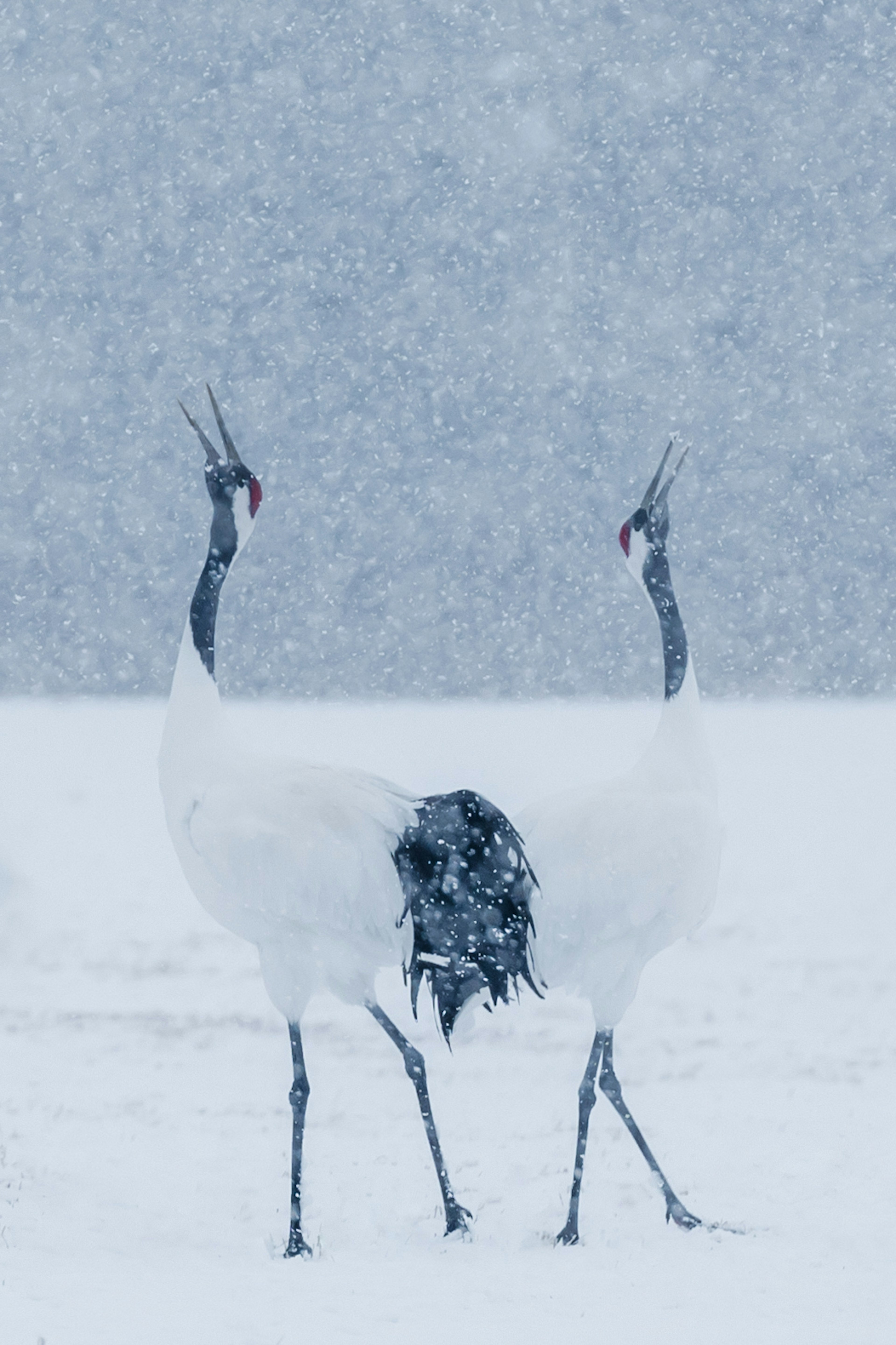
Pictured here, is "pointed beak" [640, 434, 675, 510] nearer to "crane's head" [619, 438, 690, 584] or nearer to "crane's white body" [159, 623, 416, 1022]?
"crane's head" [619, 438, 690, 584]

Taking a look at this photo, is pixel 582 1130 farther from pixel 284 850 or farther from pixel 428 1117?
pixel 284 850

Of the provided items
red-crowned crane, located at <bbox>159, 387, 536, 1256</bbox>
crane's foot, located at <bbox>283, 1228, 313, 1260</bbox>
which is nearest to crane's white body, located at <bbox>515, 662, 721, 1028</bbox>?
red-crowned crane, located at <bbox>159, 387, 536, 1256</bbox>

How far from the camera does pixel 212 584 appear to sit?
17.1ft

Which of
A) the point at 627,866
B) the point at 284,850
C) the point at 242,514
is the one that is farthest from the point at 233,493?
the point at 627,866

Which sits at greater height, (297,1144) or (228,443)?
(228,443)

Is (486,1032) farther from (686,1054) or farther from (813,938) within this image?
(813,938)

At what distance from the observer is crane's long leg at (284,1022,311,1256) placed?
4.90m

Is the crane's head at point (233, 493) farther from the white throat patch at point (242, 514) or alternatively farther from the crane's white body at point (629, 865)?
the crane's white body at point (629, 865)

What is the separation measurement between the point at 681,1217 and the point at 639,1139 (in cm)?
27

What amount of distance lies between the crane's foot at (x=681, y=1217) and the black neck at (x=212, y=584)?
218 cm

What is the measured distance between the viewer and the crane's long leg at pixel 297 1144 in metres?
4.90

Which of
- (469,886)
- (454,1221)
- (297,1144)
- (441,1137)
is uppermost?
(469,886)

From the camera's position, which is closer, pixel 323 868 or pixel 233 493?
pixel 323 868

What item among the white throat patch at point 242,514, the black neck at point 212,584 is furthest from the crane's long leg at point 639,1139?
the white throat patch at point 242,514
